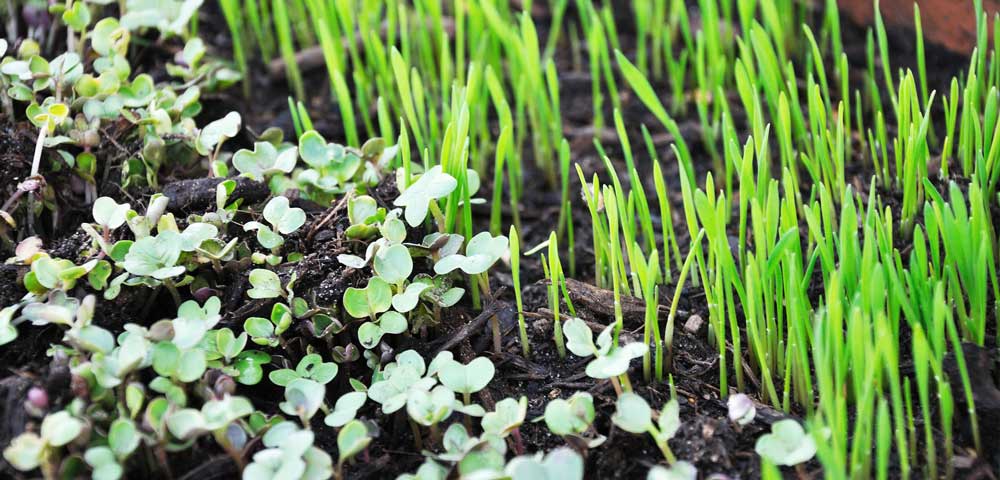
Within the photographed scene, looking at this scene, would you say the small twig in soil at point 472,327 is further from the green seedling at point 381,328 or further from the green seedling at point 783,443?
the green seedling at point 783,443

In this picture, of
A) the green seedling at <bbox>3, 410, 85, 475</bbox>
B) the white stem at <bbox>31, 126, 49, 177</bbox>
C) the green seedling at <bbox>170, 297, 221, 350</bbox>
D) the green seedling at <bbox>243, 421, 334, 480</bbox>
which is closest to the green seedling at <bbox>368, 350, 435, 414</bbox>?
the green seedling at <bbox>243, 421, 334, 480</bbox>

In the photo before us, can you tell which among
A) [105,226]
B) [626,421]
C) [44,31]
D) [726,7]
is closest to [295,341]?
[105,226]

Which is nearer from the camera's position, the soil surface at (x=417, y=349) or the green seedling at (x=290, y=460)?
the green seedling at (x=290, y=460)

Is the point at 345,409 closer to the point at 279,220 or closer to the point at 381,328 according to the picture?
the point at 381,328

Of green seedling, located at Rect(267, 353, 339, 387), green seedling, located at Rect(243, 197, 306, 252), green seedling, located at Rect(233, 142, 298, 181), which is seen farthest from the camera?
green seedling, located at Rect(233, 142, 298, 181)

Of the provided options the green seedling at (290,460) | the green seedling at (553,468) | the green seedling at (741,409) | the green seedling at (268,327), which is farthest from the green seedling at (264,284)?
the green seedling at (741,409)

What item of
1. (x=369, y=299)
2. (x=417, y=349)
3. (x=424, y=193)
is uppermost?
(x=424, y=193)

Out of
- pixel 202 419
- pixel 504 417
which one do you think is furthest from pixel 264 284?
pixel 504 417

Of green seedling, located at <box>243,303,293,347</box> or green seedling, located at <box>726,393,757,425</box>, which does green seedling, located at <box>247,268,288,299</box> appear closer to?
green seedling, located at <box>243,303,293,347</box>
